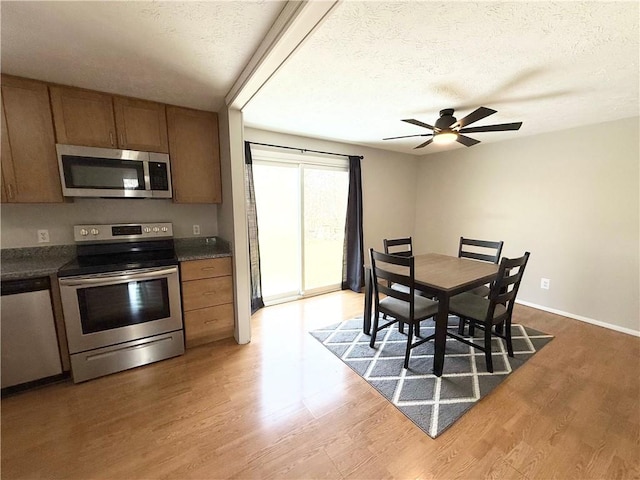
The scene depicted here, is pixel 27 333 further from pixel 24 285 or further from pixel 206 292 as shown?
pixel 206 292

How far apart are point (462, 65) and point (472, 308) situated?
6.24 feet

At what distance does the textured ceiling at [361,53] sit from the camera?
1.23 m

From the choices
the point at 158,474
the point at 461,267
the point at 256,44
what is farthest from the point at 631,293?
the point at 158,474

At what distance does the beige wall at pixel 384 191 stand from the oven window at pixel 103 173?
7.43ft

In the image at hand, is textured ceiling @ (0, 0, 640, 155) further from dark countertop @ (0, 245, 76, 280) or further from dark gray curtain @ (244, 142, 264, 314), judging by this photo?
dark countertop @ (0, 245, 76, 280)

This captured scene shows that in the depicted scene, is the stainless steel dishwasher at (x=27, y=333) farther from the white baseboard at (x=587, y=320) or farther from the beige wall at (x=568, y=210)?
the white baseboard at (x=587, y=320)

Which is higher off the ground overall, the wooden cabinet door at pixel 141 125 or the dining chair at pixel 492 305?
the wooden cabinet door at pixel 141 125

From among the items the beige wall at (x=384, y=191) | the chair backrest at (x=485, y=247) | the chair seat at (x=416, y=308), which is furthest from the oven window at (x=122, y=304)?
the chair backrest at (x=485, y=247)

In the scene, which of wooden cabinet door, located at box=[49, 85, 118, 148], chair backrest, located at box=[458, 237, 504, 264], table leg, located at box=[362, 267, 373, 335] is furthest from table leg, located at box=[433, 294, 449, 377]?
wooden cabinet door, located at box=[49, 85, 118, 148]

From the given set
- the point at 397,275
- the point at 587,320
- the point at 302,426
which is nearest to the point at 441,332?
the point at 397,275

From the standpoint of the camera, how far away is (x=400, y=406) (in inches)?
70.9

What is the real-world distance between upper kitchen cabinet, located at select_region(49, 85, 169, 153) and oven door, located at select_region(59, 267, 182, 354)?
111cm

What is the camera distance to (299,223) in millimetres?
3672

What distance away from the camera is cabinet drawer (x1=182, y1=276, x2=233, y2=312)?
2385mm
